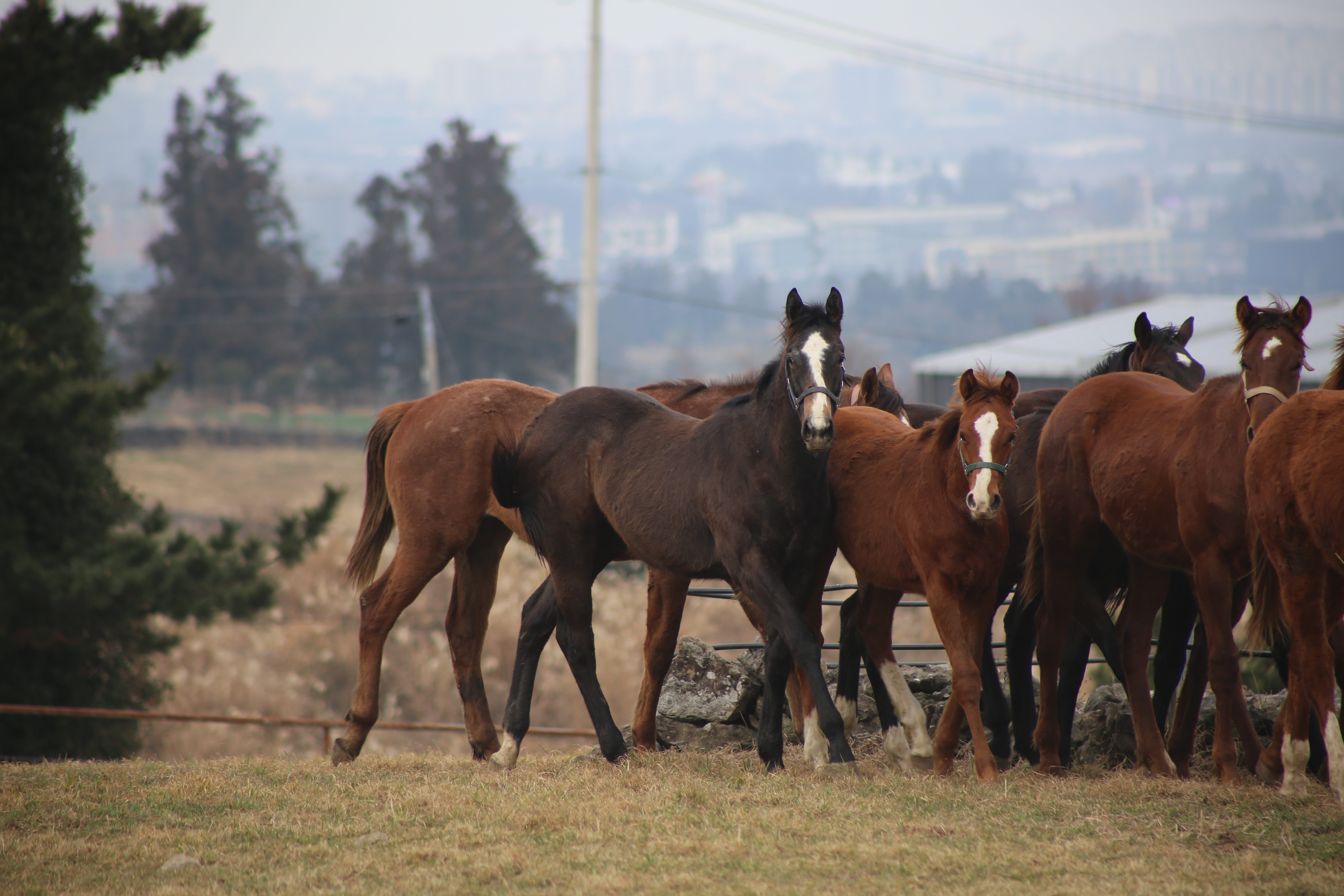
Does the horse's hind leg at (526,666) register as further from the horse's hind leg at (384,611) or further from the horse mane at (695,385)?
the horse mane at (695,385)

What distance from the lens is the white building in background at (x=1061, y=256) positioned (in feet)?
341

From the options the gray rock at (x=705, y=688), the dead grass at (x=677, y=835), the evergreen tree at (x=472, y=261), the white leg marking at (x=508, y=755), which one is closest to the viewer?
the dead grass at (x=677, y=835)

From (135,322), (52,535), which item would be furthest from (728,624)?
(135,322)

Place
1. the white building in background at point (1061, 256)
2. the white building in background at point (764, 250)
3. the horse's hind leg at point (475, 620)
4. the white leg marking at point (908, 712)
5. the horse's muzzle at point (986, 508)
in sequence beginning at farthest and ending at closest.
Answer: the white building in background at point (764, 250), the white building in background at point (1061, 256), the horse's hind leg at point (475, 620), the white leg marking at point (908, 712), the horse's muzzle at point (986, 508)

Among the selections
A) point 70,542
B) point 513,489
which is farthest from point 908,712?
point 70,542

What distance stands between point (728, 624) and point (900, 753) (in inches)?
668

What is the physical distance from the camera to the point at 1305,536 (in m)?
5.13

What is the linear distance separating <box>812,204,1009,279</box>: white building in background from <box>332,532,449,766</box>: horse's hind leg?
4260 inches

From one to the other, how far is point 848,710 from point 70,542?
404 inches

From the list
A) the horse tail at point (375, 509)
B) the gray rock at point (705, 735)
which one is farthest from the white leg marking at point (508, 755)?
the horse tail at point (375, 509)

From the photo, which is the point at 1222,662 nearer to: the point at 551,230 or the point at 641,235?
the point at 551,230

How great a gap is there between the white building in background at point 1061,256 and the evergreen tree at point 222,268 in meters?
64.1

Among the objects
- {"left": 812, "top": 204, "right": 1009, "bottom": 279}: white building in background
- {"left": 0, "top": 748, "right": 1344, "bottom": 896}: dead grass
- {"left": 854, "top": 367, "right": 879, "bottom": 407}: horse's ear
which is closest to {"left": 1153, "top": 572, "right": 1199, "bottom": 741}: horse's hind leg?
{"left": 0, "top": 748, "right": 1344, "bottom": 896}: dead grass

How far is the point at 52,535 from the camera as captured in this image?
13852mm
